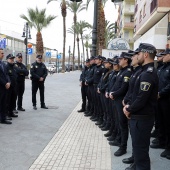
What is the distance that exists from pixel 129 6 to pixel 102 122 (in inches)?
1941

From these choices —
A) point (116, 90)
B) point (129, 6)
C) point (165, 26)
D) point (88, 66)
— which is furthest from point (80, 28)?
point (116, 90)

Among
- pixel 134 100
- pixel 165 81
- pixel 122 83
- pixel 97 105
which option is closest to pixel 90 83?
pixel 97 105

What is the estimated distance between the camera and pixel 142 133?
373 centimetres

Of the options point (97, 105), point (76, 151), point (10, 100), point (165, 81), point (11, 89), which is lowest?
point (76, 151)

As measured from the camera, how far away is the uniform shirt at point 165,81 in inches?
205

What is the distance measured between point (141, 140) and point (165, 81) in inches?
80.2

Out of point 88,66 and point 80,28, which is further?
point 80,28

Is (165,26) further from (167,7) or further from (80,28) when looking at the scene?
(80,28)

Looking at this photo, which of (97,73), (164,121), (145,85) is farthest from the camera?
(97,73)

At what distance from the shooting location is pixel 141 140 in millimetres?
3744

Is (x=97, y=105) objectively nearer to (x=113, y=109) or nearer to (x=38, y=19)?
(x=113, y=109)

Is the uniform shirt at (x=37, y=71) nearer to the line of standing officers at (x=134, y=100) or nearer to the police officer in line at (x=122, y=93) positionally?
the line of standing officers at (x=134, y=100)

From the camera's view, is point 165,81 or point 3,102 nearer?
point 165,81

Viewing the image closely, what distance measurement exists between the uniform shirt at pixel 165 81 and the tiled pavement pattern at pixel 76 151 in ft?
5.34
